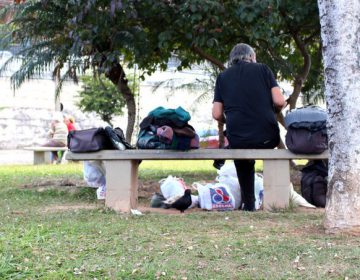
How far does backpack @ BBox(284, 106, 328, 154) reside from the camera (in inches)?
257

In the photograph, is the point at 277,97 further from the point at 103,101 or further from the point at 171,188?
the point at 103,101

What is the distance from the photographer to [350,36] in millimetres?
5168

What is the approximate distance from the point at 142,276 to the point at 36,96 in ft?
98.4

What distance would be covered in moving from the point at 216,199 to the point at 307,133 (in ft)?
3.94

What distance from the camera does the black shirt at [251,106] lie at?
22.1ft

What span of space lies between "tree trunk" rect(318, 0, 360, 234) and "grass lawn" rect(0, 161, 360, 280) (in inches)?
8.1

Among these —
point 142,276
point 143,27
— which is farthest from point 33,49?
point 142,276

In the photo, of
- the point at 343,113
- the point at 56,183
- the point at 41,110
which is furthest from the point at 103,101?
the point at 343,113

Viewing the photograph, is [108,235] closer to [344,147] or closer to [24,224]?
[24,224]

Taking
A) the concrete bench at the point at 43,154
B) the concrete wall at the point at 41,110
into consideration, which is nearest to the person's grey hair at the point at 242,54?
the concrete bench at the point at 43,154

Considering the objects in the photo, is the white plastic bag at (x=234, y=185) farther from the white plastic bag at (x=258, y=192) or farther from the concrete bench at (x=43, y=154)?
the concrete bench at (x=43, y=154)

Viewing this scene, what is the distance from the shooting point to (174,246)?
4852 millimetres

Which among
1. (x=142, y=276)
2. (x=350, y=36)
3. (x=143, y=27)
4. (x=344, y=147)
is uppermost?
(x=143, y=27)

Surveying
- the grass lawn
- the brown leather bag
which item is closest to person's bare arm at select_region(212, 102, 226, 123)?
the grass lawn
